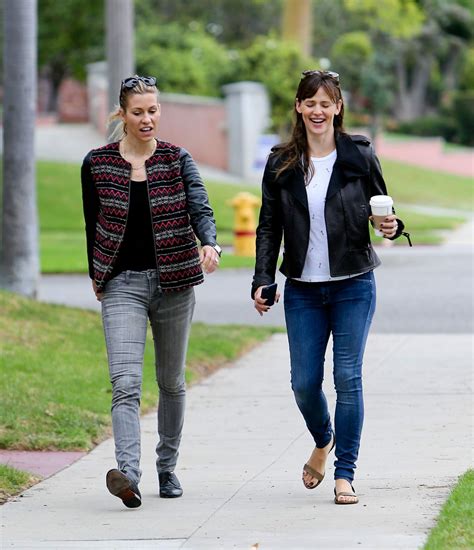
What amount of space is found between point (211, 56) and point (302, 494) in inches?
1385

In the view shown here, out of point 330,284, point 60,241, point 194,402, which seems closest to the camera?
point 330,284

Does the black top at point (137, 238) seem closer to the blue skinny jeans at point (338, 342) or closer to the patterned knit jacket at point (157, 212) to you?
the patterned knit jacket at point (157, 212)

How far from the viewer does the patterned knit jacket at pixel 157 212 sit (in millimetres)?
6473

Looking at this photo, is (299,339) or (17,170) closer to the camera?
(299,339)

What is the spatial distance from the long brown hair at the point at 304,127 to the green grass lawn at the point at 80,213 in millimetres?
13813

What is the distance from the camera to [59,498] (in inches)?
270

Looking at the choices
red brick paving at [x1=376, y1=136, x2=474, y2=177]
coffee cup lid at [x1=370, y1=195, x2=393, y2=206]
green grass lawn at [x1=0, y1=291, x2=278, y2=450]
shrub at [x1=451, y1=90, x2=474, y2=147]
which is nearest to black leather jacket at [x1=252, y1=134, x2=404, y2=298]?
coffee cup lid at [x1=370, y1=195, x2=393, y2=206]

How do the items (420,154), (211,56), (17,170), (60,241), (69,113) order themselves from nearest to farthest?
(17,170) < (60,241) < (211,56) < (420,154) < (69,113)

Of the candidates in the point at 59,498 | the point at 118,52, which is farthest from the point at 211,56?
the point at 59,498

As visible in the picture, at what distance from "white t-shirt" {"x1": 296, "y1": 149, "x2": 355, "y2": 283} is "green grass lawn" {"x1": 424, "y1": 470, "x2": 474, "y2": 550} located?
1077mm

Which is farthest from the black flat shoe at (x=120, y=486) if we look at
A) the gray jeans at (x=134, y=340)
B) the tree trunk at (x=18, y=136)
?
the tree trunk at (x=18, y=136)

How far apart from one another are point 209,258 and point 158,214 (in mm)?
326

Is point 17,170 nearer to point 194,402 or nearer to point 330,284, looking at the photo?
point 194,402

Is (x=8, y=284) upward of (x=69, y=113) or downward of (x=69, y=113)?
upward
